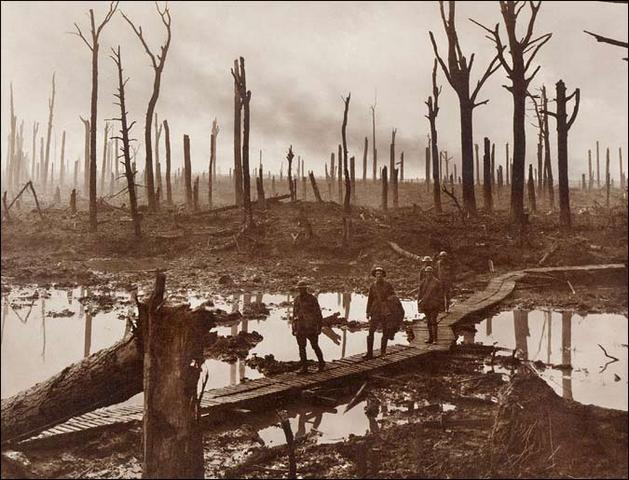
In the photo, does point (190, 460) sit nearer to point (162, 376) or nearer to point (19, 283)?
point (162, 376)

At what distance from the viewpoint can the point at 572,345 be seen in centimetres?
1141

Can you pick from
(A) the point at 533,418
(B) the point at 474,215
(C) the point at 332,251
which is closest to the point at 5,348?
(A) the point at 533,418

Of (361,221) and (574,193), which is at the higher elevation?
(574,193)

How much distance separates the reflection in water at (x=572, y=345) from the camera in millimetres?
8672

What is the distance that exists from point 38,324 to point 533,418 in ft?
34.9

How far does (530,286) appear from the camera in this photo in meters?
16.8

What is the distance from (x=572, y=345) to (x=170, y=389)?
8.86 m

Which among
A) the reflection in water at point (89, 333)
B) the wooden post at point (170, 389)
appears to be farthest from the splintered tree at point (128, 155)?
the wooden post at point (170, 389)

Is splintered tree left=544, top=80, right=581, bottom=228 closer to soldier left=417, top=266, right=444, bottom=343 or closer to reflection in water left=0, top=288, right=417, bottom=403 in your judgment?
reflection in water left=0, top=288, right=417, bottom=403

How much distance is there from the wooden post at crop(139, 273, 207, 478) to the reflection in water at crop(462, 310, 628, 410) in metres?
5.68

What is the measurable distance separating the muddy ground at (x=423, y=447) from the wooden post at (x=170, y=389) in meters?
0.94

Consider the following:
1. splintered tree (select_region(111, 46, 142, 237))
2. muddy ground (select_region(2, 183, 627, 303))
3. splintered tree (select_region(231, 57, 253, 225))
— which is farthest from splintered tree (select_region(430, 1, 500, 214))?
splintered tree (select_region(111, 46, 142, 237))

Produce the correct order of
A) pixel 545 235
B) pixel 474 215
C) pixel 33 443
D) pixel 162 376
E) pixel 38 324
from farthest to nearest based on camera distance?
pixel 474 215
pixel 545 235
pixel 38 324
pixel 33 443
pixel 162 376

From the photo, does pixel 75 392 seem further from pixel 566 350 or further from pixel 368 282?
pixel 368 282
